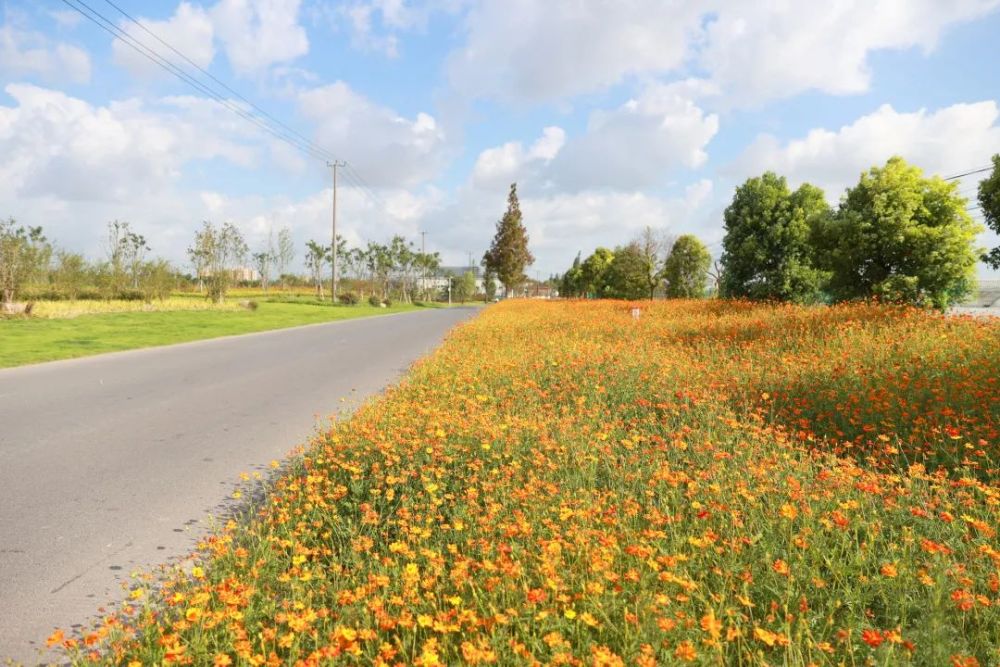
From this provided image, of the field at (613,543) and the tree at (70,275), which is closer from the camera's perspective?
the field at (613,543)

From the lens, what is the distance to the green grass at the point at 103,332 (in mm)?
12917

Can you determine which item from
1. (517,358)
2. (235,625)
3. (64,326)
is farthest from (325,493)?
(64,326)

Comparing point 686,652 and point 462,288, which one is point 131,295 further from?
point 462,288

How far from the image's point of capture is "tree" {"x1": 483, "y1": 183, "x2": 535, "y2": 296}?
240 ft

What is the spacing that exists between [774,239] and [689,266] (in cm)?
1971

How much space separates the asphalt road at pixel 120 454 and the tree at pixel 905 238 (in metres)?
12.7

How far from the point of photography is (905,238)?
45.4 ft

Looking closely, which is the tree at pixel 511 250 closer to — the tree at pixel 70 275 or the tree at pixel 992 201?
the tree at pixel 70 275

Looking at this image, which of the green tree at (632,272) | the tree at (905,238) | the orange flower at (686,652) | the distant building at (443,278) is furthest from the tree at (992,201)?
the distant building at (443,278)

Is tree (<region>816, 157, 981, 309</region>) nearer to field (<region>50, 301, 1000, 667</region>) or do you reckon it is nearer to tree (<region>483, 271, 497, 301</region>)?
field (<region>50, 301, 1000, 667</region>)

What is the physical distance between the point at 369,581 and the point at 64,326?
2206 cm

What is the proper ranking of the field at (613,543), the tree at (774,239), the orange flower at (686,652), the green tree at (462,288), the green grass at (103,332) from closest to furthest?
the orange flower at (686,652)
the field at (613,543)
the green grass at (103,332)
the tree at (774,239)
the green tree at (462,288)

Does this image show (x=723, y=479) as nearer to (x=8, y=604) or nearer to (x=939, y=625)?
(x=939, y=625)

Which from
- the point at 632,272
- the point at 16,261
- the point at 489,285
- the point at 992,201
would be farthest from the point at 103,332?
the point at 489,285
